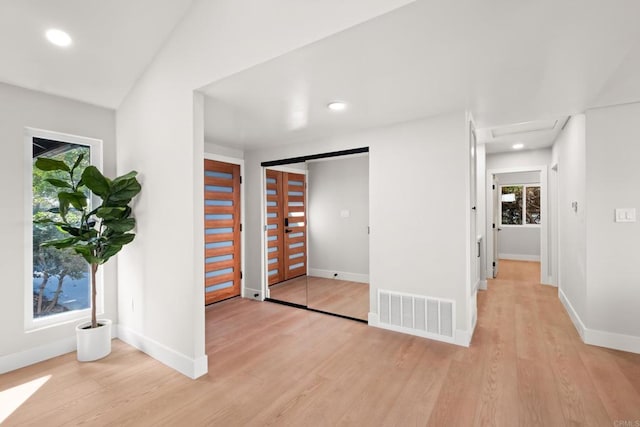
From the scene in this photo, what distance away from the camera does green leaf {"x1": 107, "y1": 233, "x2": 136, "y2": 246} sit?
2.70 m

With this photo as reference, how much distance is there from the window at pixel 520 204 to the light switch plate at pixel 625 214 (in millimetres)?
5805

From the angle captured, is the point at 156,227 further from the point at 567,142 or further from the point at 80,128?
the point at 567,142

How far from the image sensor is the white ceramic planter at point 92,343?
104 inches

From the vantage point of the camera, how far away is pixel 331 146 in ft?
12.5

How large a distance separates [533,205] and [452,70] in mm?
7668

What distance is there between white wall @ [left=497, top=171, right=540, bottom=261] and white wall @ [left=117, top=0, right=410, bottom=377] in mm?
7944

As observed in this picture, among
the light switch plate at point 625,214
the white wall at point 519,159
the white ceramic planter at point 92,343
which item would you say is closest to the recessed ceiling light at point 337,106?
the light switch plate at point 625,214

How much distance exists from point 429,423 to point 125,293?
2944mm

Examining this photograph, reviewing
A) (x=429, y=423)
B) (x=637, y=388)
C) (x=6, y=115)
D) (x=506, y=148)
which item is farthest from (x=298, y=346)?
(x=506, y=148)

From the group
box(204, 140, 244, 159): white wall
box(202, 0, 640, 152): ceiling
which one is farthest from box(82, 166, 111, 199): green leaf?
box(204, 140, 244, 159): white wall

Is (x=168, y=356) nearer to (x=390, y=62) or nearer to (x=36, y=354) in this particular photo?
(x=36, y=354)

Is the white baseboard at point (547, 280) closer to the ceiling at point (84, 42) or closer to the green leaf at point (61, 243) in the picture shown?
the ceiling at point (84, 42)

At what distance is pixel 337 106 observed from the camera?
9.00ft

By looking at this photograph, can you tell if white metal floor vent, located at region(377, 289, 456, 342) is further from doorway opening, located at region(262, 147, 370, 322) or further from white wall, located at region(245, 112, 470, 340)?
doorway opening, located at region(262, 147, 370, 322)
